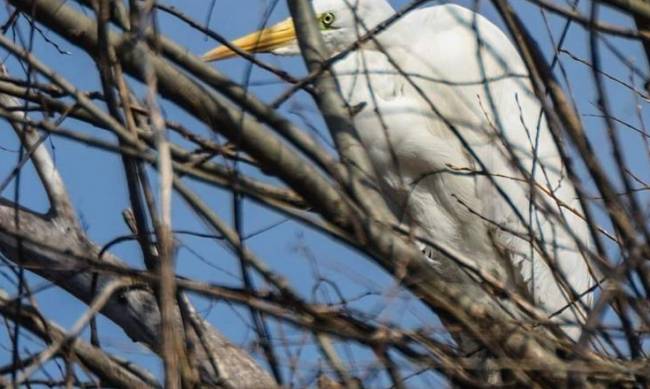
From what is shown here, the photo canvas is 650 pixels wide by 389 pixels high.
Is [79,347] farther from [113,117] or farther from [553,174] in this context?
[553,174]

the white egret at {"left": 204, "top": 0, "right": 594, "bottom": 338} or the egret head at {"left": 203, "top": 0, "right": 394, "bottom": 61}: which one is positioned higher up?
the egret head at {"left": 203, "top": 0, "right": 394, "bottom": 61}

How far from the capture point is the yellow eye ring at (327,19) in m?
3.58

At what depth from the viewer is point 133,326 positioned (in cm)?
257

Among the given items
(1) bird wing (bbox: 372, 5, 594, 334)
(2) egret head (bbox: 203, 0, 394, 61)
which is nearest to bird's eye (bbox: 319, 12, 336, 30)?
(2) egret head (bbox: 203, 0, 394, 61)

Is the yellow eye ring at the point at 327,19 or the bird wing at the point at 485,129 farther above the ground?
the yellow eye ring at the point at 327,19

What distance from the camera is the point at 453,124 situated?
10.6 ft

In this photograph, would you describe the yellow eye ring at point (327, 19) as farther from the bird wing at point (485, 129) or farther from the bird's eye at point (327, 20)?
the bird wing at point (485, 129)

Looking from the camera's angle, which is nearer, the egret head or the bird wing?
the bird wing

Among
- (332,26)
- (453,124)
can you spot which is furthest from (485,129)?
(332,26)

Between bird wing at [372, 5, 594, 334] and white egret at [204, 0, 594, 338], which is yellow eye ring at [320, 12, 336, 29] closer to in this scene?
white egret at [204, 0, 594, 338]

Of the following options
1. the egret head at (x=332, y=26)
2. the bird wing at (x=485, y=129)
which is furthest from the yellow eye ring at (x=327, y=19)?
the bird wing at (x=485, y=129)

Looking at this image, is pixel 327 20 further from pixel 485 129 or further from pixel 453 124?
pixel 485 129

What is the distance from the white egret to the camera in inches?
123

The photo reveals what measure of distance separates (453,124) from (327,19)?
0.60m
